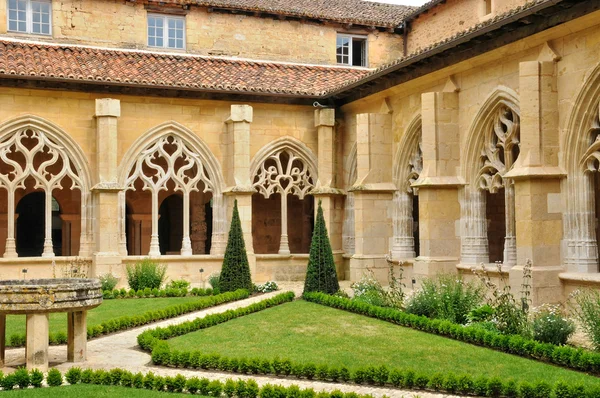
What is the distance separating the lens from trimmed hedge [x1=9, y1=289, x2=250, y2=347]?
11.5 m

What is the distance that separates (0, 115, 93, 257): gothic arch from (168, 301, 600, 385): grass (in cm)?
654

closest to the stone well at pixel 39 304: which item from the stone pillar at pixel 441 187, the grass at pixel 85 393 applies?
the grass at pixel 85 393

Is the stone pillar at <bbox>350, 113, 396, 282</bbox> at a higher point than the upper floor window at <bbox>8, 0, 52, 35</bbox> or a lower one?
lower

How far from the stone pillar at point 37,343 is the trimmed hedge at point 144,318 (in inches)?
73.3

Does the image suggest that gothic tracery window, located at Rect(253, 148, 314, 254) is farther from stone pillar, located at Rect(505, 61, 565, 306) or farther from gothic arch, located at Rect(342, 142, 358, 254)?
stone pillar, located at Rect(505, 61, 565, 306)

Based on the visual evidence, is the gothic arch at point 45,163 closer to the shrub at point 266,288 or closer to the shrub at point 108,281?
the shrub at point 108,281

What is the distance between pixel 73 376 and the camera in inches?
350

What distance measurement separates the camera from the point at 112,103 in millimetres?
18312

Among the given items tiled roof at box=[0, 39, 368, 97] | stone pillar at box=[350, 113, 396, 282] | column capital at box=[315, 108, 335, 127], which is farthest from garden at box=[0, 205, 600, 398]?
tiled roof at box=[0, 39, 368, 97]

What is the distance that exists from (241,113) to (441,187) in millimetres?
5829

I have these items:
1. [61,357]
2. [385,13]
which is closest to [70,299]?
[61,357]

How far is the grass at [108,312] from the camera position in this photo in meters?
12.7

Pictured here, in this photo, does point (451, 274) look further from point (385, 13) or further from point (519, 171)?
point (385, 13)

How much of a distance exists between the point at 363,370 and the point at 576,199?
5403mm
